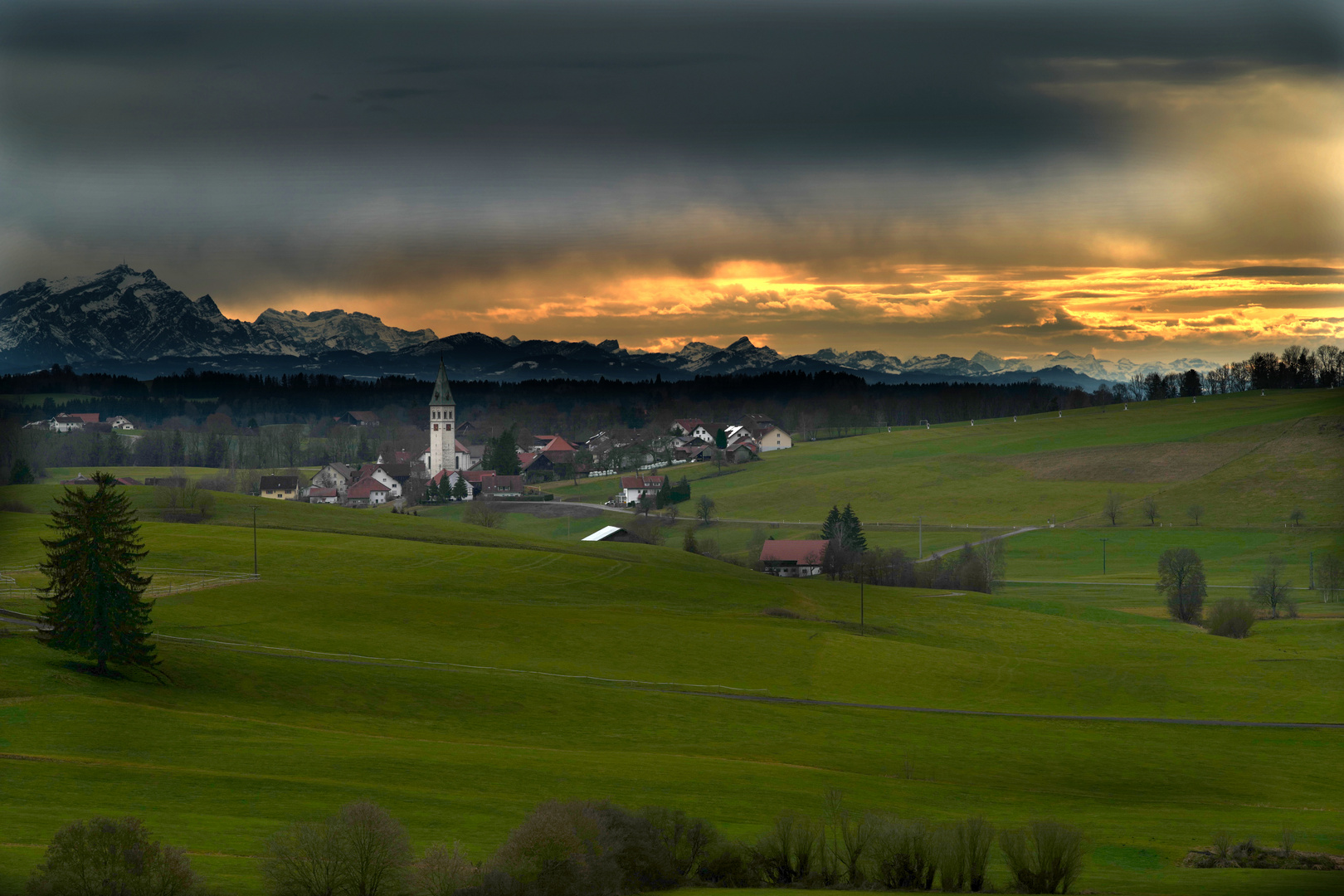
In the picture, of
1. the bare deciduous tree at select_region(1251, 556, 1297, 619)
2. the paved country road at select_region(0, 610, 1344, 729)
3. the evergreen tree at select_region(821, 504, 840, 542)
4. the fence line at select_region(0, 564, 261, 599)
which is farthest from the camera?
the evergreen tree at select_region(821, 504, 840, 542)

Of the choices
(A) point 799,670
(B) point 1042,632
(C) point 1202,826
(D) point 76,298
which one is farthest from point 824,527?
(D) point 76,298

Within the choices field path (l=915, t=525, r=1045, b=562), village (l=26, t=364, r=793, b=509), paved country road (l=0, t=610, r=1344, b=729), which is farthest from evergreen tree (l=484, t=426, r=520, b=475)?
paved country road (l=0, t=610, r=1344, b=729)

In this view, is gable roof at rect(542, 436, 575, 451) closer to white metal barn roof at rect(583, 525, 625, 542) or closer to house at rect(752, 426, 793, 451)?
house at rect(752, 426, 793, 451)

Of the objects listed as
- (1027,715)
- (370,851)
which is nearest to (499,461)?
(1027,715)

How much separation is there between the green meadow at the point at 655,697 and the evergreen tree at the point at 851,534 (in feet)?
26.0

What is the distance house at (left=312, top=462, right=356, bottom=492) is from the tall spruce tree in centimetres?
9508

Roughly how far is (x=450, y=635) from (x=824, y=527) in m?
57.7

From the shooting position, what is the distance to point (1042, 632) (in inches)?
2712

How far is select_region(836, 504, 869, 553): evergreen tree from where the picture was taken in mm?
101275

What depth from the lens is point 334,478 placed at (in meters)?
137

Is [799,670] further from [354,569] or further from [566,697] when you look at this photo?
[354,569]

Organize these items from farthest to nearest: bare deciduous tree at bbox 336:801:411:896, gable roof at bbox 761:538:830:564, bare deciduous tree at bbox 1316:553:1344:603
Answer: gable roof at bbox 761:538:830:564
bare deciduous tree at bbox 1316:553:1344:603
bare deciduous tree at bbox 336:801:411:896

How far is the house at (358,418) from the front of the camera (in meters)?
174

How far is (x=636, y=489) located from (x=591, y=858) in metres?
116
